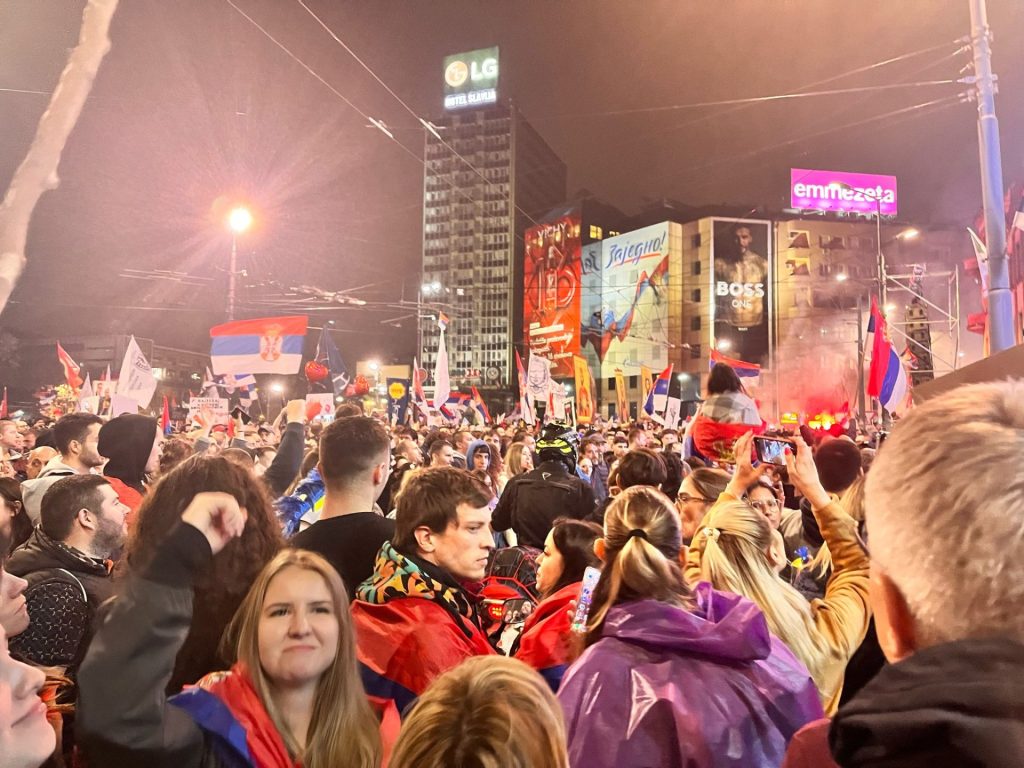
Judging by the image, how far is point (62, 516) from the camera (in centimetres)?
305

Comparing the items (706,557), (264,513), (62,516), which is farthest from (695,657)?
(62,516)

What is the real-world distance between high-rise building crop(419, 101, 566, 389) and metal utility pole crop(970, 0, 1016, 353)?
88.0m

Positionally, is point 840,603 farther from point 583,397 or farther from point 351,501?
point 583,397

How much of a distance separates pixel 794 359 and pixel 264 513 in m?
66.8

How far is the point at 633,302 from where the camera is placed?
69125 mm

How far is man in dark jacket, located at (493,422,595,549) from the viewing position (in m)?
5.70

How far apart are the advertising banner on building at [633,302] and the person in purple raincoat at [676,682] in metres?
63.1

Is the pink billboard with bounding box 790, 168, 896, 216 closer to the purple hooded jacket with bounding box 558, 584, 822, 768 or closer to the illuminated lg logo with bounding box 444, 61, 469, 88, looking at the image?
the illuminated lg logo with bounding box 444, 61, 469, 88

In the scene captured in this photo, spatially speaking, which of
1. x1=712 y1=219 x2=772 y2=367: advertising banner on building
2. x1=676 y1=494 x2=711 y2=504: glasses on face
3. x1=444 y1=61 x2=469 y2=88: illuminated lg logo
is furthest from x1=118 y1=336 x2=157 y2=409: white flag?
x1=444 y1=61 x2=469 y2=88: illuminated lg logo

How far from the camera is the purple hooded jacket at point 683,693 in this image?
6.32 feet

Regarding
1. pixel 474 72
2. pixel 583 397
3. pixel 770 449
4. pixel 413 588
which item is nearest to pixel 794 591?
pixel 770 449

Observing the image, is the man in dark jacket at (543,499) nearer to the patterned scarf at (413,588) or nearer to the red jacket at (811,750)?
the patterned scarf at (413,588)

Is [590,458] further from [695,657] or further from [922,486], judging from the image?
[922,486]

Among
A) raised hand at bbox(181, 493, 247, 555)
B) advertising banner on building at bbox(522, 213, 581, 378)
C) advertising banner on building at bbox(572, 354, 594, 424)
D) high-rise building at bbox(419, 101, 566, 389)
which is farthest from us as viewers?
high-rise building at bbox(419, 101, 566, 389)
